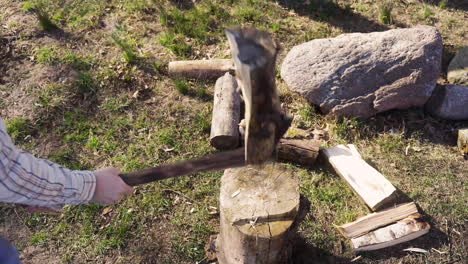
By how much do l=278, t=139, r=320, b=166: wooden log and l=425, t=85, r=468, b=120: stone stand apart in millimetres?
1574

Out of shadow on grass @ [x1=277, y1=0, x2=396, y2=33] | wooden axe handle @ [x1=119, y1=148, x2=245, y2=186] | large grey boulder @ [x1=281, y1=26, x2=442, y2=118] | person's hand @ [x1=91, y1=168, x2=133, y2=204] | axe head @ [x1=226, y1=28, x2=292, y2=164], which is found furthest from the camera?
shadow on grass @ [x1=277, y1=0, x2=396, y2=33]

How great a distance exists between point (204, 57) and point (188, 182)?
2.03 metres

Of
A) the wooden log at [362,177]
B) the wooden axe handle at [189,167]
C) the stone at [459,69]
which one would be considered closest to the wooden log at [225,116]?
the wooden log at [362,177]

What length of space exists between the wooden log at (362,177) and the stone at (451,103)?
50.4 inches

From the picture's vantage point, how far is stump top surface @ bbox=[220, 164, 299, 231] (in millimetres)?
2857

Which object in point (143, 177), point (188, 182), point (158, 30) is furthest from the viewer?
point (158, 30)

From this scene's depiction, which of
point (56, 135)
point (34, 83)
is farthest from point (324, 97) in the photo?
point (34, 83)

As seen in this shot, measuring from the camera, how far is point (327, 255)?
3.74m

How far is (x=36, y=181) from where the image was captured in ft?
7.04

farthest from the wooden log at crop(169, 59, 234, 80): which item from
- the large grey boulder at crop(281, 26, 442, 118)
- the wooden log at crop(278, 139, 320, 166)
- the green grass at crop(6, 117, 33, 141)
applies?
the green grass at crop(6, 117, 33, 141)

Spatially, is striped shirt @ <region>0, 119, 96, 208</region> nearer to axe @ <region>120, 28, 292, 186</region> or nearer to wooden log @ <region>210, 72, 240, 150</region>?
axe @ <region>120, 28, 292, 186</region>

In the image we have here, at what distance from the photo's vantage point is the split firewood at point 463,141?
4.37 metres

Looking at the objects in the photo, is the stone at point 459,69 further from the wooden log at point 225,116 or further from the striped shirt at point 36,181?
the striped shirt at point 36,181

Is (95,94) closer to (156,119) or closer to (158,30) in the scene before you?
(156,119)
